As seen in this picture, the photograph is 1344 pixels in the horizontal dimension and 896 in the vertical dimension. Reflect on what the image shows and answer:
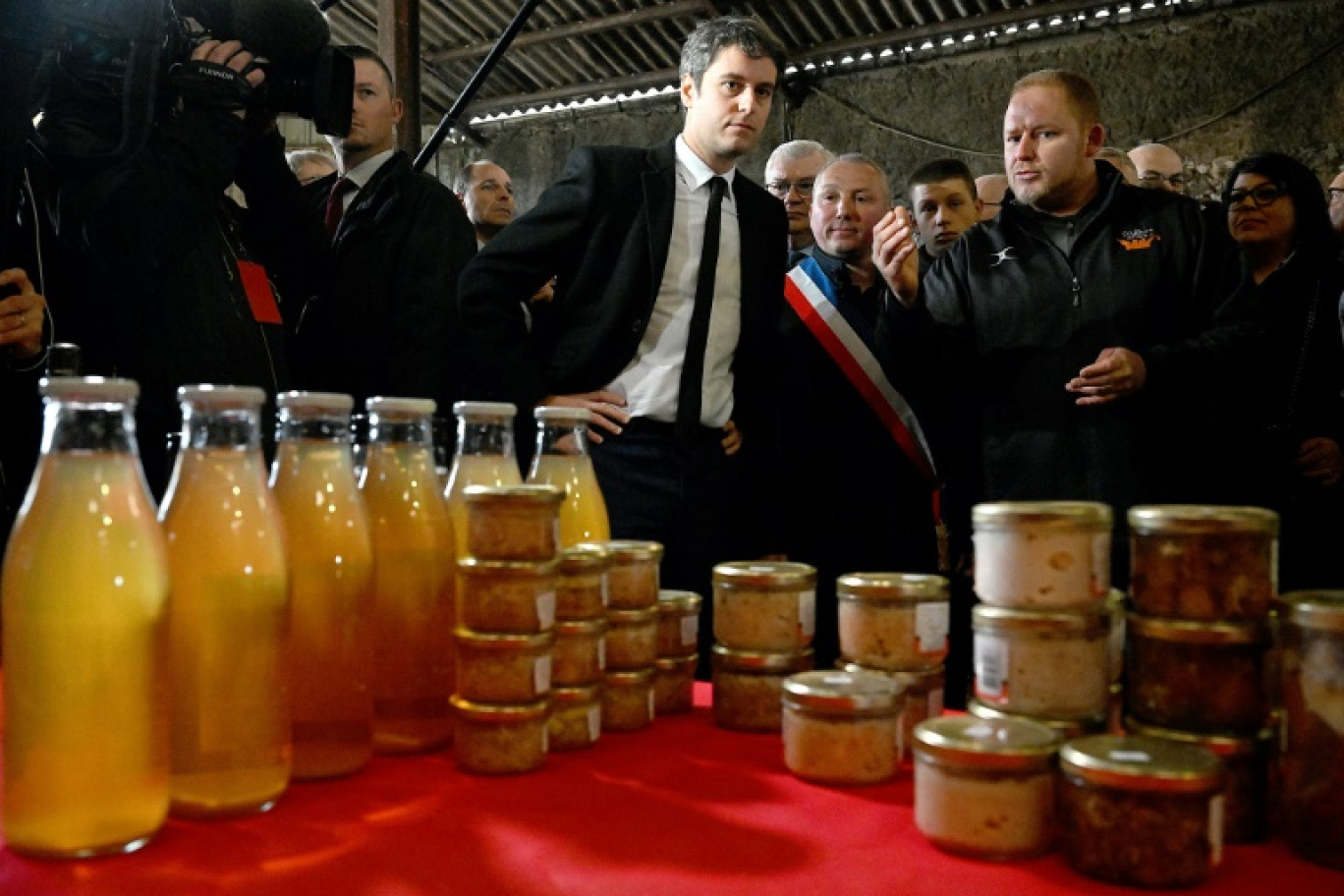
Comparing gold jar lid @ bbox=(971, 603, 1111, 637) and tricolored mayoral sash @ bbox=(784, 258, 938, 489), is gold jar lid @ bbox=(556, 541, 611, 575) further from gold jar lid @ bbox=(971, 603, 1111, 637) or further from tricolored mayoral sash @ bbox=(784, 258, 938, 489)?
tricolored mayoral sash @ bbox=(784, 258, 938, 489)

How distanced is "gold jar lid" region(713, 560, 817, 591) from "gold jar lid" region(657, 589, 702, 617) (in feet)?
0.25

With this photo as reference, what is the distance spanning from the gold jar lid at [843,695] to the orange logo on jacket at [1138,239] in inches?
71.6

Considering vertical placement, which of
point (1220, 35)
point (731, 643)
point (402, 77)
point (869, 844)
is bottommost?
point (869, 844)

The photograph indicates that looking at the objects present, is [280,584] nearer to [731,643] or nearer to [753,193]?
[731,643]

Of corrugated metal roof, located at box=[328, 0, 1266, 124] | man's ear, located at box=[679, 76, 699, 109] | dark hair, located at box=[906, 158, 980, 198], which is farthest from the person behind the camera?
corrugated metal roof, located at box=[328, 0, 1266, 124]

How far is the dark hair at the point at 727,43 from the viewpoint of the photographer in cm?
257

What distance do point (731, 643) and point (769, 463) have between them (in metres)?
1.53

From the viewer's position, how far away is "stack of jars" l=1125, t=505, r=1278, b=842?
2.94 feet

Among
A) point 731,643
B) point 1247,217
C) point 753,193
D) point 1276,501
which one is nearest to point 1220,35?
point 1247,217

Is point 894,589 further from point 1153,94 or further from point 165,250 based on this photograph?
point 1153,94

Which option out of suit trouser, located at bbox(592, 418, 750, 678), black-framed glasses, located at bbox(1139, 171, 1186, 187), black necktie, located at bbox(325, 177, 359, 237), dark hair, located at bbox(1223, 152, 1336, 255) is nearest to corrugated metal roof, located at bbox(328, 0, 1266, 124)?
black-framed glasses, located at bbox(1139, 171, 1186, 187)

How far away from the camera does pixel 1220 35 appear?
7027mm

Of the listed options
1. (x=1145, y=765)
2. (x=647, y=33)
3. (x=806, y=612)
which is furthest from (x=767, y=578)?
(x=647, y=33)

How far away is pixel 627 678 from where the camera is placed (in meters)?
1.24
